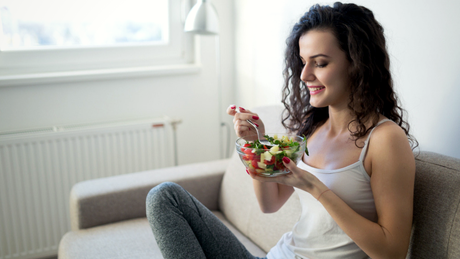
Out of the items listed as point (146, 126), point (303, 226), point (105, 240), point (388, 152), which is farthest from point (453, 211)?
point (146, 126)

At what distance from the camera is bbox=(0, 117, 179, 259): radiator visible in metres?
2.07

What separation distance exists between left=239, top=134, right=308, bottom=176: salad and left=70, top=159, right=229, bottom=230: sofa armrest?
0.92m

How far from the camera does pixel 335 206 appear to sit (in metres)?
0.98

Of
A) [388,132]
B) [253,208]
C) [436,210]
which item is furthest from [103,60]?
[436,210]

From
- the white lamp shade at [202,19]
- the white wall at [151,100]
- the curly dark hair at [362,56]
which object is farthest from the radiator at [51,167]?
the curly dark hair at [362,56]

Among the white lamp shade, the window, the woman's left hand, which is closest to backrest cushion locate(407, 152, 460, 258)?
the woman's left hand

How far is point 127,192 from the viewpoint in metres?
1.77

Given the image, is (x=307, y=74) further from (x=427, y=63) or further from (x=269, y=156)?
(x=427, y=63)

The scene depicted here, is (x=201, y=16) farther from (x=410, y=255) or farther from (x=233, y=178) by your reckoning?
(x=410, y=255)

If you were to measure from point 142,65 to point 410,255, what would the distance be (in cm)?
188

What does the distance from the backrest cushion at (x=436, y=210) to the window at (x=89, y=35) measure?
5.96 ft

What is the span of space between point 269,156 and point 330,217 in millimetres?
301

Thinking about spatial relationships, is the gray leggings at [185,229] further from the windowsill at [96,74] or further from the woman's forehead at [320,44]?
the windowsill at [96,74]

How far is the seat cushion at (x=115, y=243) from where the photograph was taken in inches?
58.9
